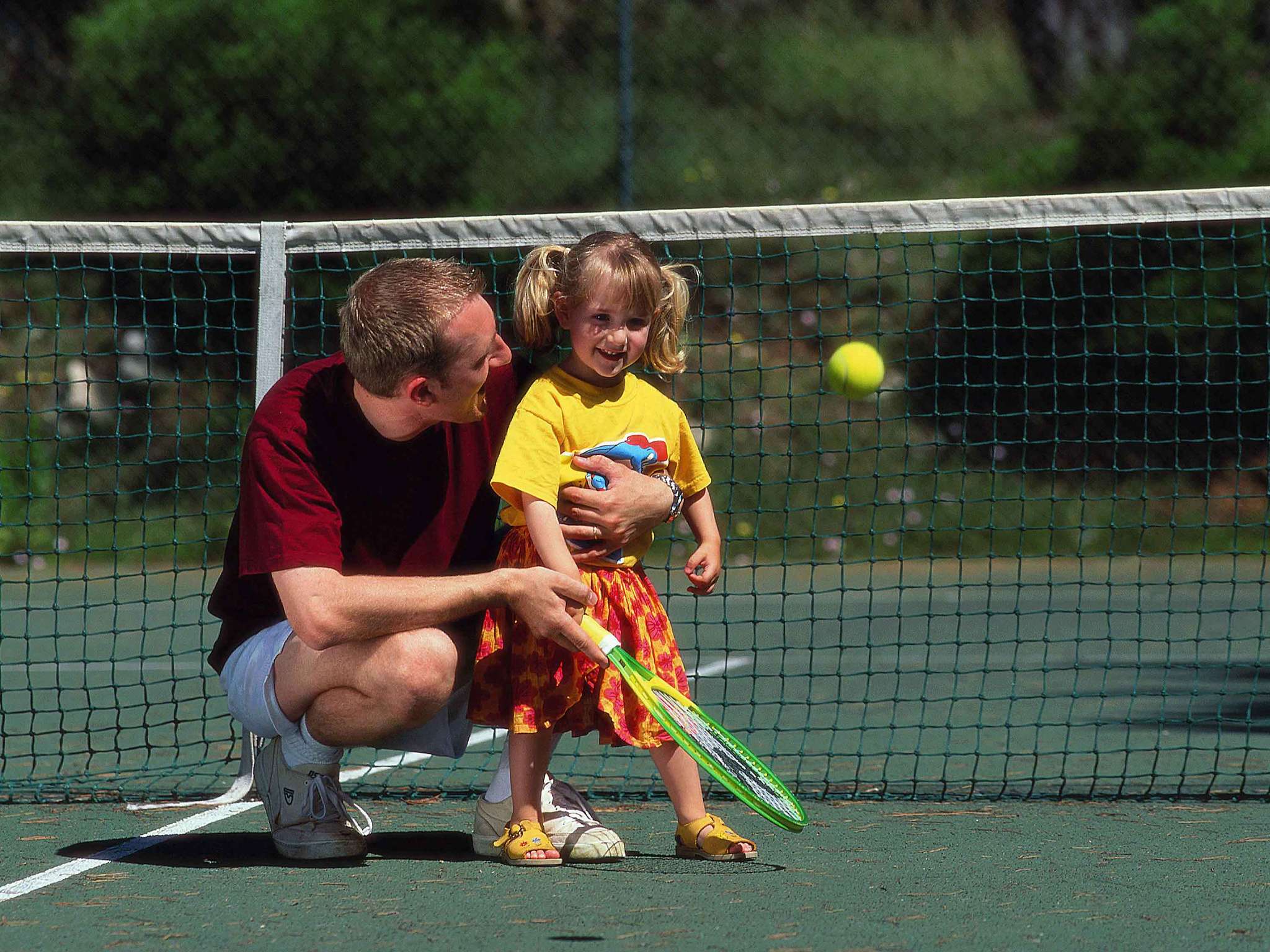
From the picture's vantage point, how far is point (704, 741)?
3.30 metres

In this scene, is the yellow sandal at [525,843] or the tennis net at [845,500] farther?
the tennis net at [845,500]

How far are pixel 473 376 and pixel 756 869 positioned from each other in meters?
1.13

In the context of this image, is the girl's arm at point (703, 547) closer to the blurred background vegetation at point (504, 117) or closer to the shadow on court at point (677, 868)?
the shadow on court at point (677, 868)

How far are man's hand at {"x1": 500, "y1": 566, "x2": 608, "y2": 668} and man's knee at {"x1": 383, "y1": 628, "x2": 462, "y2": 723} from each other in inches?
7.8

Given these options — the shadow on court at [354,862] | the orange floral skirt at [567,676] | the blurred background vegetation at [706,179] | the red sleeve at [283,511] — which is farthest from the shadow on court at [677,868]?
the blurred background vegetation at [706,179]

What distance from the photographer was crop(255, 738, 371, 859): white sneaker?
3.49 meters

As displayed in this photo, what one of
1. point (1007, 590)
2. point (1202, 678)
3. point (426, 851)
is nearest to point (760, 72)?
point (1007, 590)

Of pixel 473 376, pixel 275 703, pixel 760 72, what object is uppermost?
pixel 760 72

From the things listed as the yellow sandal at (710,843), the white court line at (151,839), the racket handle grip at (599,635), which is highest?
the racket handle grip at (599,635)

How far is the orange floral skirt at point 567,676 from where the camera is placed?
11.1 ft

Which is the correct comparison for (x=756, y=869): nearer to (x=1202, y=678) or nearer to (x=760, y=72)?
(x=1202, y=678)

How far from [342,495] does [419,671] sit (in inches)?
15.5

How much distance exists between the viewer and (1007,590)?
1014 centimetres

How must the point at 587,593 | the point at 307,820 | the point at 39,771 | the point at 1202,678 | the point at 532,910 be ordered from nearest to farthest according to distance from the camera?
the point at 532,910 → the point at 587,593 → the point at 307,820 → the point at 39,771 → the point at 1202,678
